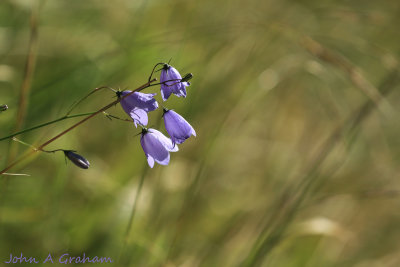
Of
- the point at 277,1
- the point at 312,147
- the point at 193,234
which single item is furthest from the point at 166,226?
the point at 277,1

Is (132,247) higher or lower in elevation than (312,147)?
lower

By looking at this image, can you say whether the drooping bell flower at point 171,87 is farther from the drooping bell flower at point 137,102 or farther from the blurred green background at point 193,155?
the blurred green background at point 193,155

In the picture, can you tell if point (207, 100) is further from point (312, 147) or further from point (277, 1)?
point (277, 1)

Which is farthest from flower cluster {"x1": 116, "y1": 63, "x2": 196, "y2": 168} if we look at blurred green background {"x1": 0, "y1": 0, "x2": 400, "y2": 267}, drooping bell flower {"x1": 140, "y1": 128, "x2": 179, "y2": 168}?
blurred green background {"x1": 0, "y1": 0, "x2": 400, "y2": 267}

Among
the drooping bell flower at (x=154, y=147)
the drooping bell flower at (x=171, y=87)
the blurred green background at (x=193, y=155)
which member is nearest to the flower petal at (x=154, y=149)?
the drooping bell flower at (x=154, y=147)

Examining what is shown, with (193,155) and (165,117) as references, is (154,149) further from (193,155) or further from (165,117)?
(193,155)

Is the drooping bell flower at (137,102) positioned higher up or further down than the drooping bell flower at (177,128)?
higher up

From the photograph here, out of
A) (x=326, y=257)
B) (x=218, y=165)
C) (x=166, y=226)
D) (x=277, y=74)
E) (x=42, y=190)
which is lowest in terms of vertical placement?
(x=326, y=257)

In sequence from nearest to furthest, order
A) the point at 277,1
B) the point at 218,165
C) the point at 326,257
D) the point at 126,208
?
the point at 126,208 < the point at 326,257 < the point at 218,165 < the point at 277,1
